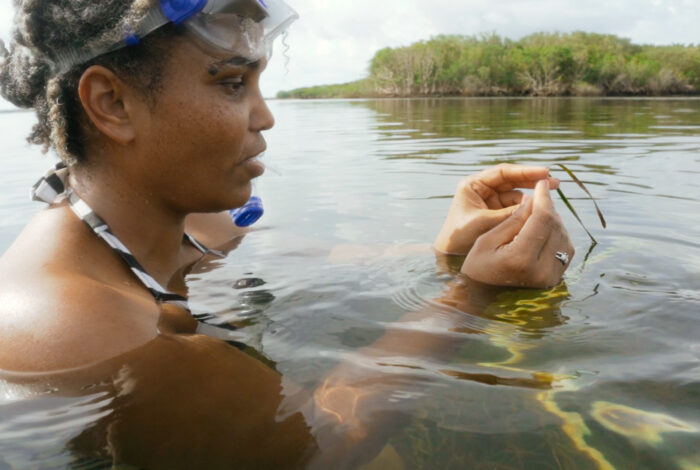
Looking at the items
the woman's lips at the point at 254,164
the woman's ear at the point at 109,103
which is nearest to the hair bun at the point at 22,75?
the woman's ear at the point at 109,103

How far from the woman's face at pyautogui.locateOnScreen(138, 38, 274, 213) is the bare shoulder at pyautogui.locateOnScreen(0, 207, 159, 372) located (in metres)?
0.45

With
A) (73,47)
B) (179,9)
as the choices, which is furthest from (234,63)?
(73,47)

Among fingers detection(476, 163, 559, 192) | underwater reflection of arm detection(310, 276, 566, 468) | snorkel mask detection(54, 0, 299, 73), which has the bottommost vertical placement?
underwater reflection of arm detection(310, 276, 566, 468)

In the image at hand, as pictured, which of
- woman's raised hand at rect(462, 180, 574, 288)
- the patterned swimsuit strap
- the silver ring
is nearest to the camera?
the patterned swimsuit strap

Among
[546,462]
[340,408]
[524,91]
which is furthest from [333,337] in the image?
[524,91]

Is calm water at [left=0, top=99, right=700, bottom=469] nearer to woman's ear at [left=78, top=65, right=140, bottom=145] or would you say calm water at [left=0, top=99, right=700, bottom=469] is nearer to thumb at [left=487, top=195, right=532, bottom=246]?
thumb at [left=487, top=195, right=532, bottom=246]

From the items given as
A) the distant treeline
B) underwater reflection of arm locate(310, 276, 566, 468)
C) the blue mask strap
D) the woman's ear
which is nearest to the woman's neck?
the woman's ear

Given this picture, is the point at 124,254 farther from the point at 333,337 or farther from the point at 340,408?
the point at 340,408

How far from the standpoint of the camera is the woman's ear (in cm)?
181

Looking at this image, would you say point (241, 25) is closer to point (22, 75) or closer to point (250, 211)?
point (22, 75)

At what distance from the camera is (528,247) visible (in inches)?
86.7

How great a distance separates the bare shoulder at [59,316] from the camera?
146 centimetres

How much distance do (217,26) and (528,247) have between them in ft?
4.50

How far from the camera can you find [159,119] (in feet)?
6.13
